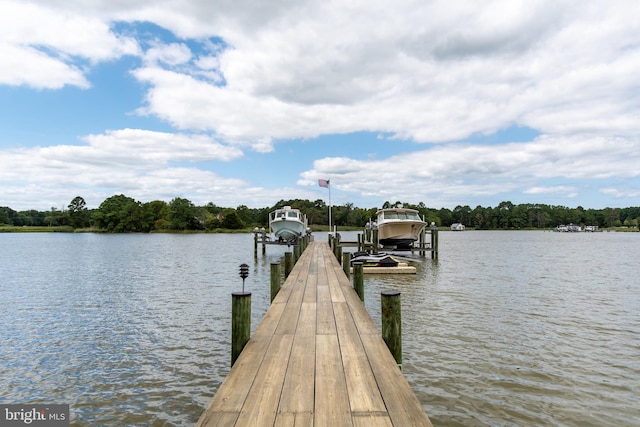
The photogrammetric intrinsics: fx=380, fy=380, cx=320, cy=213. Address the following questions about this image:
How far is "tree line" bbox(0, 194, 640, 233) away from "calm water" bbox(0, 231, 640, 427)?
7479cm

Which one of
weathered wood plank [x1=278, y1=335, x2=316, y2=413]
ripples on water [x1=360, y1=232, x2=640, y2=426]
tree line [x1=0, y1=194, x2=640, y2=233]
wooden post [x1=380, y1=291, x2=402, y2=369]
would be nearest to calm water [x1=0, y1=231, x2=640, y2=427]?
ripples on water [x1=360, y1=232, x2=640, y2=426]

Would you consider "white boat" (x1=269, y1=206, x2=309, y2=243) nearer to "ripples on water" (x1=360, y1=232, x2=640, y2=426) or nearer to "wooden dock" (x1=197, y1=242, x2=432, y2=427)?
"ripples on water" (x1=360, y1=232, x2=640, y2=426)

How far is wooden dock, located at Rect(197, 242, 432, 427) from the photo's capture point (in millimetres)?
3486

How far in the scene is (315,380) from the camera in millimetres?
4375

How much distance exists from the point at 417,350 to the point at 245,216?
118m

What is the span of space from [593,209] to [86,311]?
194 metres

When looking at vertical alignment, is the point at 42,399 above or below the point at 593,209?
below

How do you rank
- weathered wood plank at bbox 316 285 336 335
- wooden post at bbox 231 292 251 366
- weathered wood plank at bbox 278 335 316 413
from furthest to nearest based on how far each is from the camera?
1. weathered wood plank at bbox 316 285 336 335
2. wooden post at bbox 231 292 251 366
3. weathered wood plank at bbox 278 335 316 413

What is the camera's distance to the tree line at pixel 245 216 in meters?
109

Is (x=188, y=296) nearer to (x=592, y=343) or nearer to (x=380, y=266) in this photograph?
(x=380, y=266)

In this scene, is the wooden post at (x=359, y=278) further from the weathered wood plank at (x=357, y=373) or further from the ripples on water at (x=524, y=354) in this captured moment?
the weathered wood plank at (x=357, y=373)

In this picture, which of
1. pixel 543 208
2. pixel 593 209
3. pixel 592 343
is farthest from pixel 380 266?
pixel 593 209

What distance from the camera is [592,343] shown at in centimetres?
911

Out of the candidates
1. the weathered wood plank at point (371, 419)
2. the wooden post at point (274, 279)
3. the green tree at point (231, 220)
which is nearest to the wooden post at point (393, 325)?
the weathered wood plank at point (371, 419)
